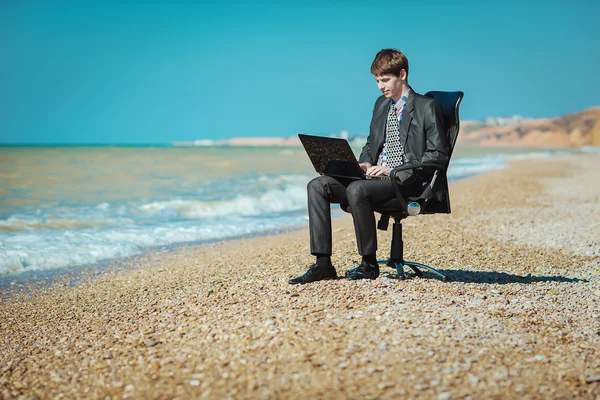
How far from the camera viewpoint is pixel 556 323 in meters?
4.12

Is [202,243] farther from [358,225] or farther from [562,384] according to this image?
[562,384]

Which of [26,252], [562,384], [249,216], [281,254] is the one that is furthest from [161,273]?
[249,216]

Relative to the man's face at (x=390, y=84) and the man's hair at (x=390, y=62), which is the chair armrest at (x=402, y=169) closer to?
the man's face at (x=390, y=84)

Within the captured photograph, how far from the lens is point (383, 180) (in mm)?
4742

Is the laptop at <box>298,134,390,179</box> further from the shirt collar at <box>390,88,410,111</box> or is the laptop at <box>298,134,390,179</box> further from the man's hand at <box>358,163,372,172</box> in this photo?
the shirt collar at <box>390,88,410,111</box>

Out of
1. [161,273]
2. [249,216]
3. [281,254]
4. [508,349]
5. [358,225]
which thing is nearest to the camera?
[508,349]

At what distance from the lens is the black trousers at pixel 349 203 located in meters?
4.65

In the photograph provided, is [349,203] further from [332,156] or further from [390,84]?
[390,84]

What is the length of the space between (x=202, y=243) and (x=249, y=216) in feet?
12.4

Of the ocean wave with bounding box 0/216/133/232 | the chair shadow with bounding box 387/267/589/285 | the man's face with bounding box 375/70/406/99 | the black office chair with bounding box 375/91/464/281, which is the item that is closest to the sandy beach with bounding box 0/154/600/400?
the chair shadow with bounding box 387/267/589/285

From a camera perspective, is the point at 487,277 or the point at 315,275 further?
the point at 487,277

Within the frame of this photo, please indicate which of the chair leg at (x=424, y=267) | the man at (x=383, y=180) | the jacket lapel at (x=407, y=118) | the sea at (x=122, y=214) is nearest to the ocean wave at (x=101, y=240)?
the sea at (x=122, y=214)

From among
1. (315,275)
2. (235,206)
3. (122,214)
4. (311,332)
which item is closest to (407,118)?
(315,275)

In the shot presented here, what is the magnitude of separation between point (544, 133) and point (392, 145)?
145 metres
